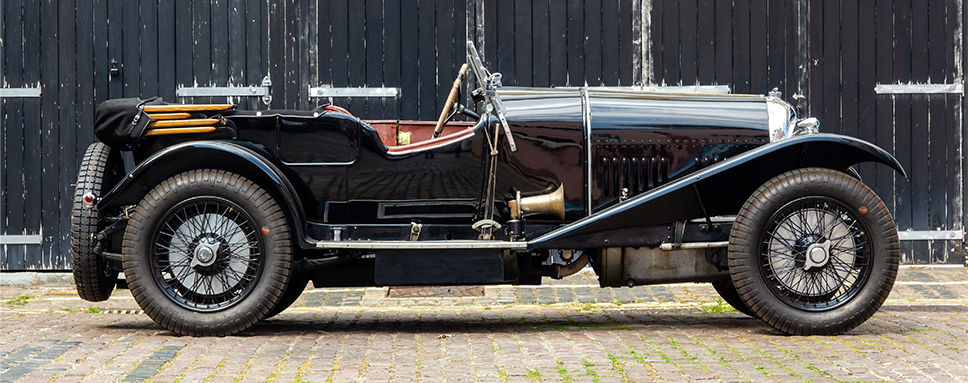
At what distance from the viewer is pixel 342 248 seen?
16.6ft

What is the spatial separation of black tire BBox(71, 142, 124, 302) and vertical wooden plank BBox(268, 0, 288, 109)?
311 centimetres

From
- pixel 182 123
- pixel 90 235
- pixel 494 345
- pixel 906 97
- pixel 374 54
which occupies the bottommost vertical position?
pixel 494 345

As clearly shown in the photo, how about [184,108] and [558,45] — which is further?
[558,45]

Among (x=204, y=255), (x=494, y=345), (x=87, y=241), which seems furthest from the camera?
(x=87, y=241)

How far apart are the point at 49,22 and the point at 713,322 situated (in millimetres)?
6044

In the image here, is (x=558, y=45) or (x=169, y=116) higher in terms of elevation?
(x=558, y=45)

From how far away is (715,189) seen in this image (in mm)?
5188

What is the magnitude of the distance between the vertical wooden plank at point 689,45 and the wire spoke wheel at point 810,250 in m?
3.59

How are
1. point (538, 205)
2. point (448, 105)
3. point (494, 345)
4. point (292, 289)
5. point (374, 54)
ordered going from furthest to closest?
1. point (374, 54)
2. point (448, 105)
3. point (292, 289)
4. point (538, 205)
5. point (494, 345)

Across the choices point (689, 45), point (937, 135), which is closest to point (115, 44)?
point (689, 45)

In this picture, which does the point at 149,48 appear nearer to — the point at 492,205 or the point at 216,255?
the point at 216,255

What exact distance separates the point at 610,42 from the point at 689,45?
Answer: 0.68 m

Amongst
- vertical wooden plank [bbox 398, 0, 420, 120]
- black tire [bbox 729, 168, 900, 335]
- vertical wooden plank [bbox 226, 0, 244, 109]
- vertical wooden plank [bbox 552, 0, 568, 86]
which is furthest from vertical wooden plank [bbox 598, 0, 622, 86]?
black tire [bbox 729, 168, 900, 335]

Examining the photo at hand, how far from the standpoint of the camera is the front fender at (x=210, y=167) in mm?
4914
